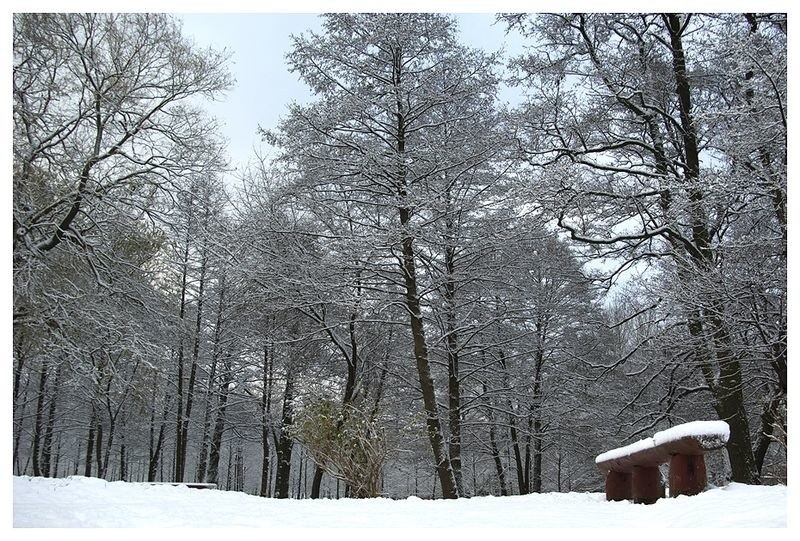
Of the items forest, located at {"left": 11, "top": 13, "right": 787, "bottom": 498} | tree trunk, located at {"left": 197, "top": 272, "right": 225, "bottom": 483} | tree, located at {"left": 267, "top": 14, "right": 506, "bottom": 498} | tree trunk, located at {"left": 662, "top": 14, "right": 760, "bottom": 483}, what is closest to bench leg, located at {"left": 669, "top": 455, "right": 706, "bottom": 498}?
forest, located at {"left": 11, "top": 13, "right": 787, "bottom": 498}

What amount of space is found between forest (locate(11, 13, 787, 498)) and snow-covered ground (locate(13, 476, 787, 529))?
1106mm

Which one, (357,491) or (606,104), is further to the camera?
(606,104)

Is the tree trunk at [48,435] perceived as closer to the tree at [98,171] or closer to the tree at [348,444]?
the tree at [98,171]

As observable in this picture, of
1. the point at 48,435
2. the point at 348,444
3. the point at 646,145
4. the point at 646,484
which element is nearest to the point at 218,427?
the point at 48,435

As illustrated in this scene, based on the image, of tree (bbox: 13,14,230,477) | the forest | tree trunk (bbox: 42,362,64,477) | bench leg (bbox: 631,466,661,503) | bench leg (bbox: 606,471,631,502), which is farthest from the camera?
tree trunk (bbox: 42,362,64,477)

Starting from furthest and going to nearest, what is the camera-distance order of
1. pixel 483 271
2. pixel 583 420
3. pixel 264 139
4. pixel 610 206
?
pixel 583 420 < pixel 483 271 < pixel 264 139 < pixel 610 206

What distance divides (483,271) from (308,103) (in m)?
3.90

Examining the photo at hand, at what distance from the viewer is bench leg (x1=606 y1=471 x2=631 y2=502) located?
5.91 meters

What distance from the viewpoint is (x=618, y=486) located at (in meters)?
5.96

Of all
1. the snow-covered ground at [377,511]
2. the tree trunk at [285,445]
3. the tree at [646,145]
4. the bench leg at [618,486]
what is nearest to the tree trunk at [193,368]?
the tree trunk at [285,445]

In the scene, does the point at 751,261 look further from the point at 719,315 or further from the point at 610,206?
the point at 610,206

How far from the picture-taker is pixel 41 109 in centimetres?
687

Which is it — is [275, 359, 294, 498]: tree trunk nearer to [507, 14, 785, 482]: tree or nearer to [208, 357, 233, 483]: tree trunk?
[208, 357, 233, 483]: tree trunk
